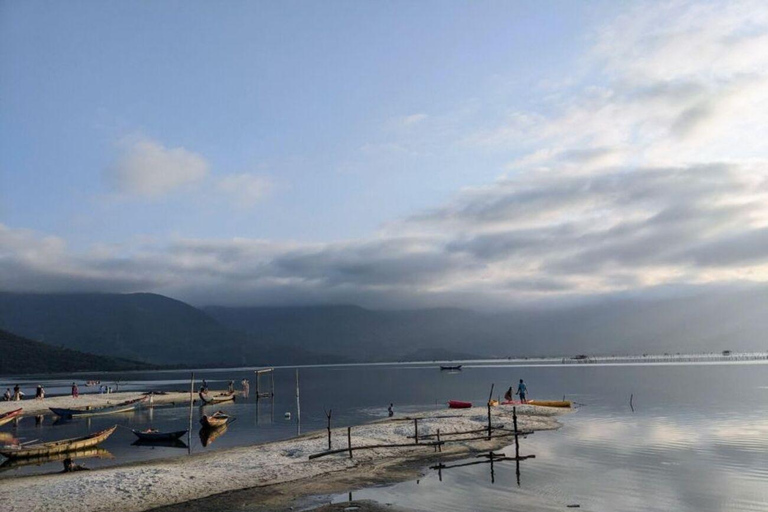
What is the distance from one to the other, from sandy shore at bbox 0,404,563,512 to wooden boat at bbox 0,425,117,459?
7.37m

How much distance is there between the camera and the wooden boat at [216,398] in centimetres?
8925

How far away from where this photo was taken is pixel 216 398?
9219 centimetres

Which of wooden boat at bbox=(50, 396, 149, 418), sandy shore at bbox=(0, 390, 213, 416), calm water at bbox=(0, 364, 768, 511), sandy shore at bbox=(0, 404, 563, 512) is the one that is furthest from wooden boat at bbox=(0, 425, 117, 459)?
sandy shore at bbox=(0, 390, 213, 416)

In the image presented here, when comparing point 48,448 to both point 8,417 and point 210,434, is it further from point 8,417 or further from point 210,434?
point 8,417

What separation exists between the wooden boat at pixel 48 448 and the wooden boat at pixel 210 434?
813 centimetres

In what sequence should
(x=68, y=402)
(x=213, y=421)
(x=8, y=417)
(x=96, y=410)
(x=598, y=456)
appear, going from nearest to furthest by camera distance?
(x=598, y=456) < (x=213, y=421) < (x=8, y=417) < (x=96, y=410) < (x=68, y=402)

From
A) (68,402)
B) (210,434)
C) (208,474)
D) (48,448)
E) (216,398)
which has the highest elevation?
(48,448)

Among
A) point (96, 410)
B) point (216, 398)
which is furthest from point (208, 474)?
point (216, 398)

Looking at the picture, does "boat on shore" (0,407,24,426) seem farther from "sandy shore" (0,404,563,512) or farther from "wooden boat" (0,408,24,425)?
"sandy shore" (0,404,563,512)

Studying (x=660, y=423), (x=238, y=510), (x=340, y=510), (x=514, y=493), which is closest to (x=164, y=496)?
(x=238, y=510)

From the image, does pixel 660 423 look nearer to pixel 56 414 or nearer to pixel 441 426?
pixel 441 426

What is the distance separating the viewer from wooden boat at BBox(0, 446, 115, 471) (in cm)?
3638

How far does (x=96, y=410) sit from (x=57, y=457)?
38.4 metres

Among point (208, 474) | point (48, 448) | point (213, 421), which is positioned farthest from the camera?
point (213, 421)
